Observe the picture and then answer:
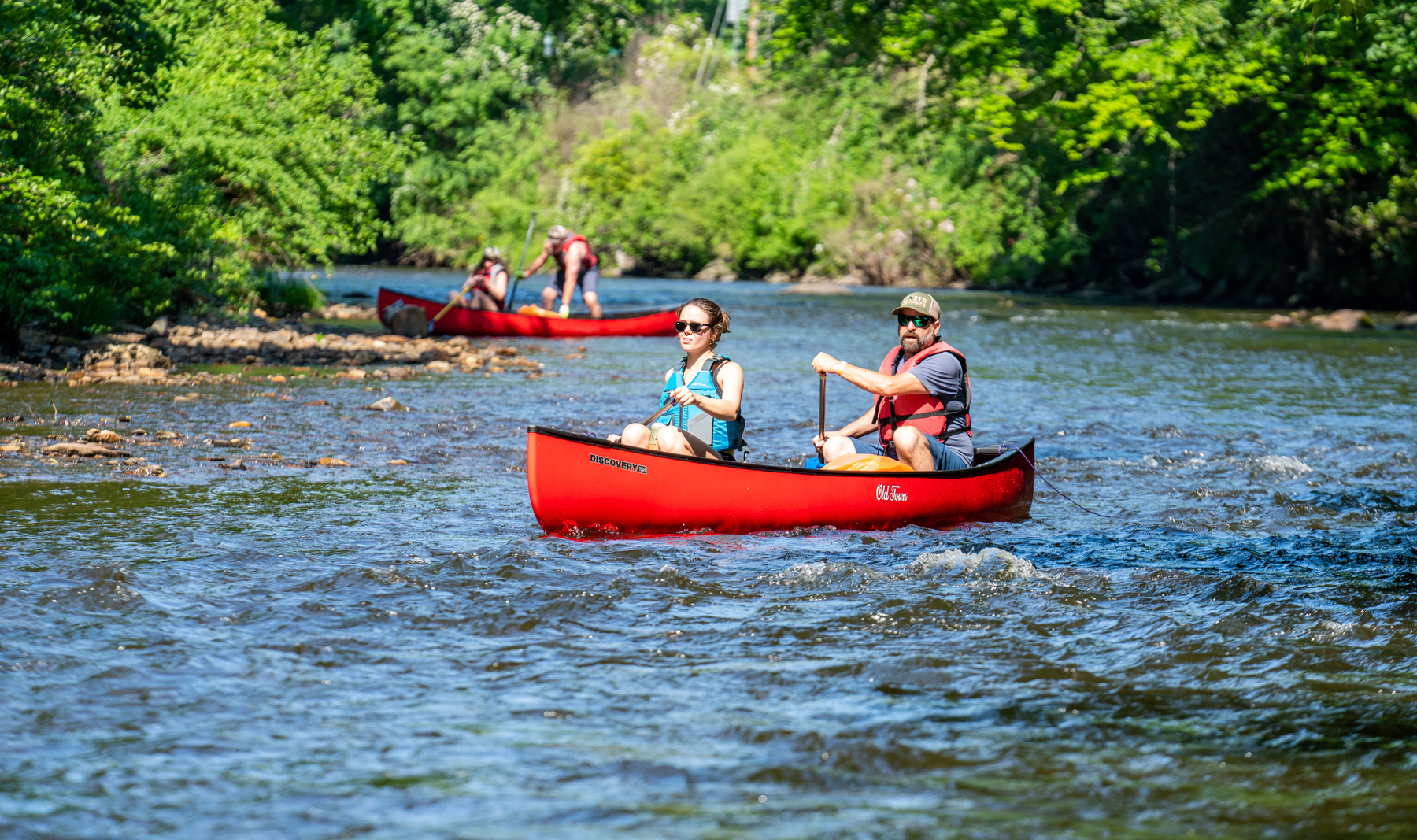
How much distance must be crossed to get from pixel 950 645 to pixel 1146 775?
1.37 meters

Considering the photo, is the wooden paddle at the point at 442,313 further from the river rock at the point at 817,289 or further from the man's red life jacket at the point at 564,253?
the river rock at the point at 817,289

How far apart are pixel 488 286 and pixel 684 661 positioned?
52.9 ft

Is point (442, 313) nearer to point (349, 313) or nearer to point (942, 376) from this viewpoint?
point (349, 313)

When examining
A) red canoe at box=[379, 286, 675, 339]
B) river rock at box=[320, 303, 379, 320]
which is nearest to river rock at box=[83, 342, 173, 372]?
red canoe at box=[379, 286, 675, 339]

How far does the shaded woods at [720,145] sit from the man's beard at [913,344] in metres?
2.60

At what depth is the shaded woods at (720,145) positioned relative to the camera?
48.3ft

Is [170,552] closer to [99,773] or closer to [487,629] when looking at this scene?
[487,629]

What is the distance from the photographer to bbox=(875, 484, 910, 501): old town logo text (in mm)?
7457

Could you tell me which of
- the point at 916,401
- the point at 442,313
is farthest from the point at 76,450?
the point at 442,313

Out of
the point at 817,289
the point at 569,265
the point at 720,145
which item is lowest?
the point at 817,289

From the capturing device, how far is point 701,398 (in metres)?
7.42

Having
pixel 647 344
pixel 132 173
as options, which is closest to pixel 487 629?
pixel 132 173

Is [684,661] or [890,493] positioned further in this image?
[890,493]

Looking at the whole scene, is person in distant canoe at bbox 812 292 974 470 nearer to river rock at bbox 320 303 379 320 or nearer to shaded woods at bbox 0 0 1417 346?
shaded woods at bbox 0 0 1417 346
